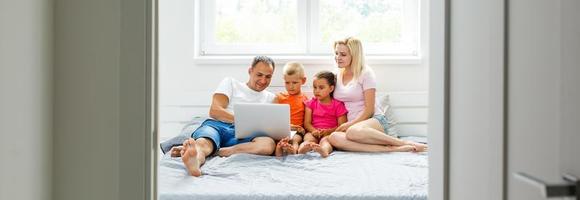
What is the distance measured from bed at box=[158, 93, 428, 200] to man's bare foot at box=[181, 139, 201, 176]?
0.11ft

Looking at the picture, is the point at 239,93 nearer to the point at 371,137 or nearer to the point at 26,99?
the point at 371,137

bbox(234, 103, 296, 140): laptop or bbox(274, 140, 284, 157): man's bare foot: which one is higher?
bbox(234, 103, 296, 140): laptop

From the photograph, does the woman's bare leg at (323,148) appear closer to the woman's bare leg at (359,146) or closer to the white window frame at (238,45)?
the woman's bare leg at (359,146)

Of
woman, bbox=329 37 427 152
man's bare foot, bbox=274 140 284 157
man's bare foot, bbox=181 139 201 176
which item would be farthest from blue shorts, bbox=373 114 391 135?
man's bare foot, bbox=181 139 201 176

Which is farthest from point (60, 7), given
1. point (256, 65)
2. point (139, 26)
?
point (256, 65)

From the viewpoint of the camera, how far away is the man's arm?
4031 mm

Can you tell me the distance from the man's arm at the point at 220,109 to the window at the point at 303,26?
2.36ft

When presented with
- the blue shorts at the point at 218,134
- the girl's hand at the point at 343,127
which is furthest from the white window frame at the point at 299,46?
the blue shorts at the point at 218,134

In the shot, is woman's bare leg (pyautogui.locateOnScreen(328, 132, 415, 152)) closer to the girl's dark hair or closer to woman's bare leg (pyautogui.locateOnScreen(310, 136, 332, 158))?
woman's bare leg (pyautogui.locateOnScreen(310, 136, 332, 158))

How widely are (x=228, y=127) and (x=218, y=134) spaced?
17 cm

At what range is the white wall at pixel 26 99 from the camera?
1.35 meters

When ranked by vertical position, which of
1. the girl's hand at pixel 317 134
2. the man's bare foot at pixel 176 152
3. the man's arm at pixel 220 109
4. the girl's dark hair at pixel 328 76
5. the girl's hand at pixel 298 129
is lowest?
the man's bare foot at pixel 176 152

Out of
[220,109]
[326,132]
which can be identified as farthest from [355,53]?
[220,109]

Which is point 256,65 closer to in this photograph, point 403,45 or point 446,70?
point 403,45
